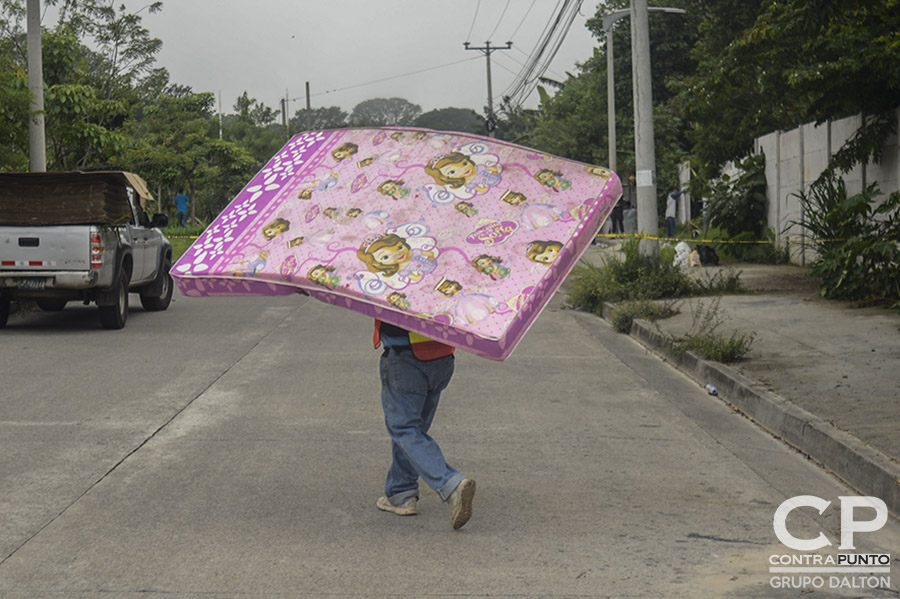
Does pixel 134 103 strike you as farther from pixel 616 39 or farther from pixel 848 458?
pixel 848 458

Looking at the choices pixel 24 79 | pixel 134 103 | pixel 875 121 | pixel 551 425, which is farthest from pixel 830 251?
pixel 134 103

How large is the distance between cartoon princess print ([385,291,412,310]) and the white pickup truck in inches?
393

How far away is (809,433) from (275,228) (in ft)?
14.0

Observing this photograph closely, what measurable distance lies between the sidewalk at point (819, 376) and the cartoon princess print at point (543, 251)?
2603 millimetres

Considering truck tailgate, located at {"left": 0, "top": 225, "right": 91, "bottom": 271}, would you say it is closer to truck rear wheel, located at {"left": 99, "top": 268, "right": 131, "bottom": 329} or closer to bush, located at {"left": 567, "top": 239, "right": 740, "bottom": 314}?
truck rear wheel, located at {"left": 99, "top": 268, "right": 131, "bottom": 329}

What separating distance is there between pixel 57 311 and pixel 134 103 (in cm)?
1757

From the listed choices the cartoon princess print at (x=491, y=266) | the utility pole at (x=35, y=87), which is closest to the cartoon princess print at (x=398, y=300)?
the cartoon princess print at (x=491, y=266)

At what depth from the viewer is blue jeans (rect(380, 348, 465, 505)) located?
552 cm

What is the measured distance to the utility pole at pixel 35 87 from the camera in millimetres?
18297

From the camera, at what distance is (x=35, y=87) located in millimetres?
18562

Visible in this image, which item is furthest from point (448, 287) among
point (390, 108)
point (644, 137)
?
point (390, 108)

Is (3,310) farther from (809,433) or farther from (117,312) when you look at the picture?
(809,433)

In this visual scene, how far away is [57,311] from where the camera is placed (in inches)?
672

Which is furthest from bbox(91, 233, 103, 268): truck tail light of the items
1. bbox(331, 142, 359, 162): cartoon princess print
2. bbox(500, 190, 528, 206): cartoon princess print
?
bbox(500, 190, 528, 206): cartoon princess print
